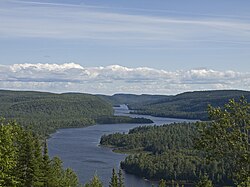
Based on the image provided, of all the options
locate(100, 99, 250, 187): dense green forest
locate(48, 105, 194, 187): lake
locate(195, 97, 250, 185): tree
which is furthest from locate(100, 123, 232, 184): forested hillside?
locate(195, 97, 250, 185): tree

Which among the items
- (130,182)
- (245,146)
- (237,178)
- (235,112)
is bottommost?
(130,182)

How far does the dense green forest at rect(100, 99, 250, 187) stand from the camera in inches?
522

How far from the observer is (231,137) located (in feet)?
43.1

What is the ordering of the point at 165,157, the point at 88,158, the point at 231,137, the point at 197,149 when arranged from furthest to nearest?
the point at 88,158 → the point at 165,157 → the point at 197,149 → the point at 231,137

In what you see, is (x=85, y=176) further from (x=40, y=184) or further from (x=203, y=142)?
(x=203, y=142)

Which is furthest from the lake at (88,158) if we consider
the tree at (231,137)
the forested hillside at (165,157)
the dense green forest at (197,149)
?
the tree at (231,137)

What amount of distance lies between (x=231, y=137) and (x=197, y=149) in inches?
55.3

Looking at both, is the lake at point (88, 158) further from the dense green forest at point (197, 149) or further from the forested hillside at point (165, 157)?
the dense green forest at point (197, 149)

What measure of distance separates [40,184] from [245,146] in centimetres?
2267

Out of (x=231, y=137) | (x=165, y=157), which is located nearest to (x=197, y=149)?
(x=231, y=137)

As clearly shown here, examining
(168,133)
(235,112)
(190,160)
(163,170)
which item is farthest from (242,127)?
(168,133)

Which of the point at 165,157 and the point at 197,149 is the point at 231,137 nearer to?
the point at 197,149

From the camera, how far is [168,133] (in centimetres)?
17575

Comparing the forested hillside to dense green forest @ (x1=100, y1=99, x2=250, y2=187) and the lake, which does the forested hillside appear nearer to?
dense green forest @ (x1=100, y1=99, x2=250, y2=187)
